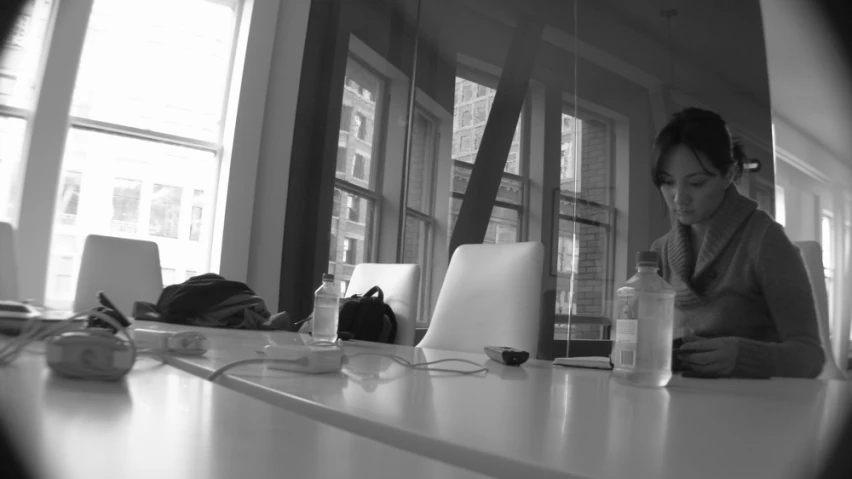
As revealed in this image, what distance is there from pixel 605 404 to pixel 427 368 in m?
0.39

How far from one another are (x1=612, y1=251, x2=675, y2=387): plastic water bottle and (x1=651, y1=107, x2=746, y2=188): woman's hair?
921mm

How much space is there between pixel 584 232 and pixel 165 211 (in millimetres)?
3087

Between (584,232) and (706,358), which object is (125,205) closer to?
(584,232)

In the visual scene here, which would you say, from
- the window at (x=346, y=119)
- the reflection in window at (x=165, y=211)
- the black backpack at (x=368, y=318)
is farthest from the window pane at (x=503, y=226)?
the reflection in window at (x=165, y=211)

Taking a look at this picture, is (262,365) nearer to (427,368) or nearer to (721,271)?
(427,368)

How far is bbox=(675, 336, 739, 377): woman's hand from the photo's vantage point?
1.10 metres

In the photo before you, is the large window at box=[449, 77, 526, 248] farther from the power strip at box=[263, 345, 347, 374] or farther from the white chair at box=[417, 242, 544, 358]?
the power strip at box=[263, 345, 347, 374]

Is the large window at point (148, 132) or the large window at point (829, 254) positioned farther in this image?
the large window at point (148, 132)

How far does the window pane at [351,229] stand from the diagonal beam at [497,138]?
69 centimetres

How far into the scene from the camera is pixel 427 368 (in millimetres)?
1000

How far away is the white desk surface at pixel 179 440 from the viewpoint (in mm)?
305

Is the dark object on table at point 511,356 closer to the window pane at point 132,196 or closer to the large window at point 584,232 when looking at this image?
the large window at point 584,232

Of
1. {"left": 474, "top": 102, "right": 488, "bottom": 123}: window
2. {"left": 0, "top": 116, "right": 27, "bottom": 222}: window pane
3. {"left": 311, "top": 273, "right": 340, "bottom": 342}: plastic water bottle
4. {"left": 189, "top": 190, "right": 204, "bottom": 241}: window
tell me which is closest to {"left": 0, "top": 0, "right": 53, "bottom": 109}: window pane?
{"left": 0, "top": 116, "right": 27, "bottom": 222}: window pane

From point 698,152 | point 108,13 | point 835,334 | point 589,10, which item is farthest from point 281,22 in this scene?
point 835,334
